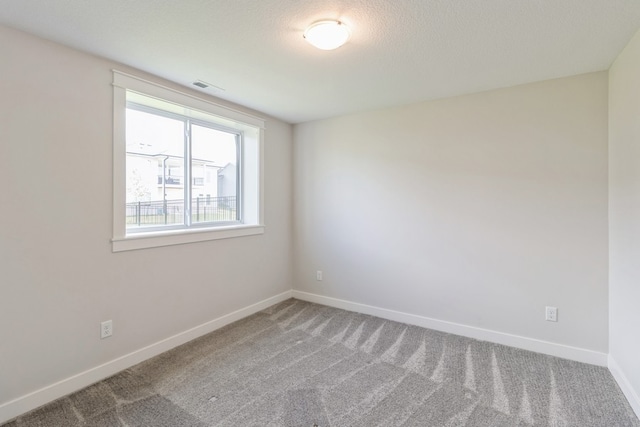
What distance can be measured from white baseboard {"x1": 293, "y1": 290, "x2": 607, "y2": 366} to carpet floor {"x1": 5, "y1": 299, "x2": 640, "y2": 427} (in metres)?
0.08

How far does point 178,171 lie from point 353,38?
204cm

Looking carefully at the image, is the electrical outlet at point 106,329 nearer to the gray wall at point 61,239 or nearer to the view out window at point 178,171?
the gray wall at point 61,239

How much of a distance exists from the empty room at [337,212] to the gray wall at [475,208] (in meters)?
0.02

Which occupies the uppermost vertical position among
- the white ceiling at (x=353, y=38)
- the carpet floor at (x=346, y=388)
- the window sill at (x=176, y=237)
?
the white ceiling at (x=353, y=38)

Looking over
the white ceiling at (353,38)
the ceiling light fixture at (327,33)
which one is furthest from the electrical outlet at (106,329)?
the ceiling light fixture at (327,33)

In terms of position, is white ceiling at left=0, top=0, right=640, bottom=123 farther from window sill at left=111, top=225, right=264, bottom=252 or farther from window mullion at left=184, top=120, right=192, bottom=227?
window sill at left=111, top=225, right=264, bottom=252

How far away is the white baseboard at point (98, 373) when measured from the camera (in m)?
1.87

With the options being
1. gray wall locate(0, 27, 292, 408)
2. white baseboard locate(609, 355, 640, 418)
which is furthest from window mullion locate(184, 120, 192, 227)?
white baseboard locate(609, 355, 640, 418)

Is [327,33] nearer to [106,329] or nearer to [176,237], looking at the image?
[176,237]

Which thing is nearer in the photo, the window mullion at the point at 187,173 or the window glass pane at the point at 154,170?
the window glass pane at the point at 154,170

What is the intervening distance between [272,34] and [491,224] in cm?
244

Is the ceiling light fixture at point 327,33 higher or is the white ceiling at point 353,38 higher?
the white ceiling at point 353,38

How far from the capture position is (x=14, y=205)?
73.3 inches

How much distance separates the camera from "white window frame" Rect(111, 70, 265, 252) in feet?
7.66
